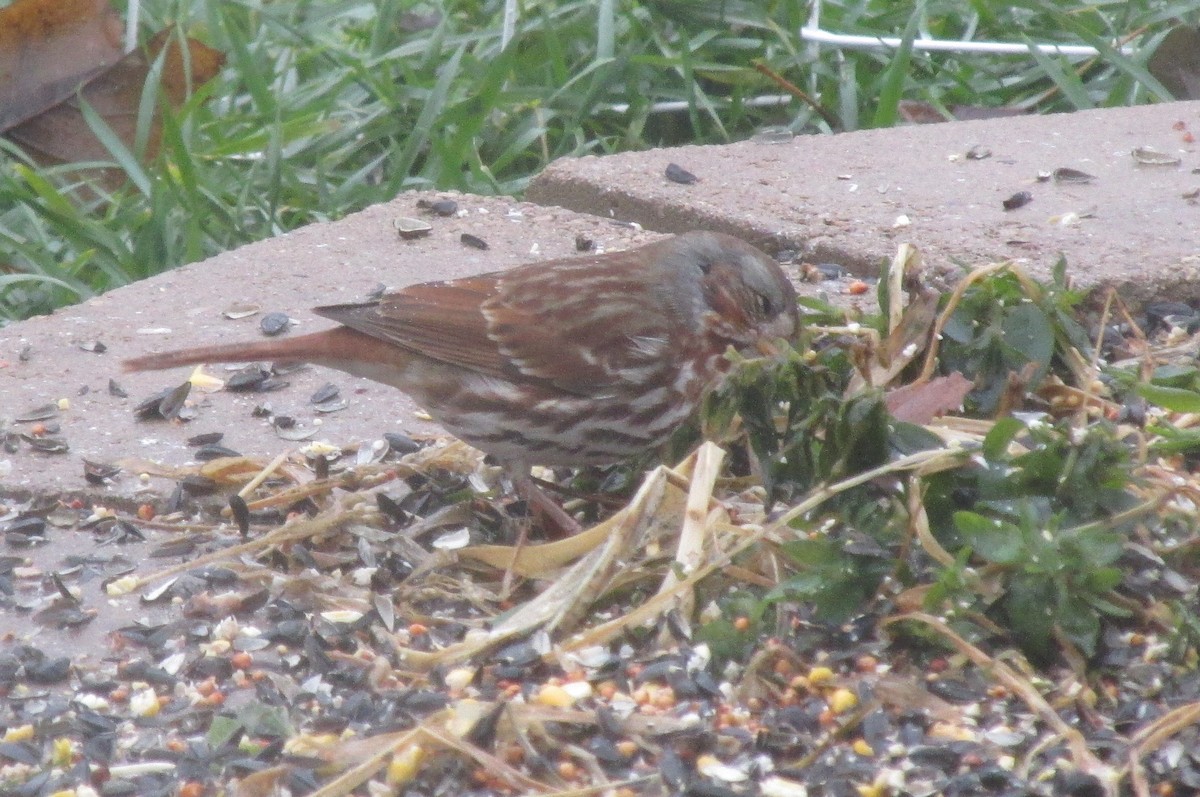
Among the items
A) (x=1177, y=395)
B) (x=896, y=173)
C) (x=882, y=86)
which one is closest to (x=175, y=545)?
(x=1177, y=395)

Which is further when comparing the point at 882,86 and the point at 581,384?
the point at 882,86

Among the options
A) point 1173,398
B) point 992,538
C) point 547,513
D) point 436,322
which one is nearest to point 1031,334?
point 1173,398

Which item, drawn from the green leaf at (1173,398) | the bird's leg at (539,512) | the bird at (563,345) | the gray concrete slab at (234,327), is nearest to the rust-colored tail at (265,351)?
the bird at (563,345)

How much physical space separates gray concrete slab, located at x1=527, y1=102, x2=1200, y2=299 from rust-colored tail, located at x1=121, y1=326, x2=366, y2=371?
1.22 meters

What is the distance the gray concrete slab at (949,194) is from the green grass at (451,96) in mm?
536

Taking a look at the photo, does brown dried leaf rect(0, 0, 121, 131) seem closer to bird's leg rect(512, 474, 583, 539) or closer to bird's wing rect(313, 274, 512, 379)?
bird's wing rect(313, 274, 512, 379)

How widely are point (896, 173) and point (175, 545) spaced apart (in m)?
2.31

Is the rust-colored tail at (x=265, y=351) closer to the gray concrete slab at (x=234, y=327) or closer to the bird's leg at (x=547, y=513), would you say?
the gray concrete slab at (x=234, y=327)

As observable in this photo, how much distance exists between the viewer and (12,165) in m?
5.56

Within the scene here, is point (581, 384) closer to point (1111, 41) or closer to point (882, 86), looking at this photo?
point (882, 86)

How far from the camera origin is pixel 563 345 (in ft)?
12.3

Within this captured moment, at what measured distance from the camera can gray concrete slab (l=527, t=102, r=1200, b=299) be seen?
14.0 ft

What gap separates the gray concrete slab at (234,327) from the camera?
3.76 m

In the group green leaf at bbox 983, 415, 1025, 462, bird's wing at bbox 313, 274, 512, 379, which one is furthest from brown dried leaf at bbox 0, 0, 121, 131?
green leaf at bbox 983, 415, 1025, 462
